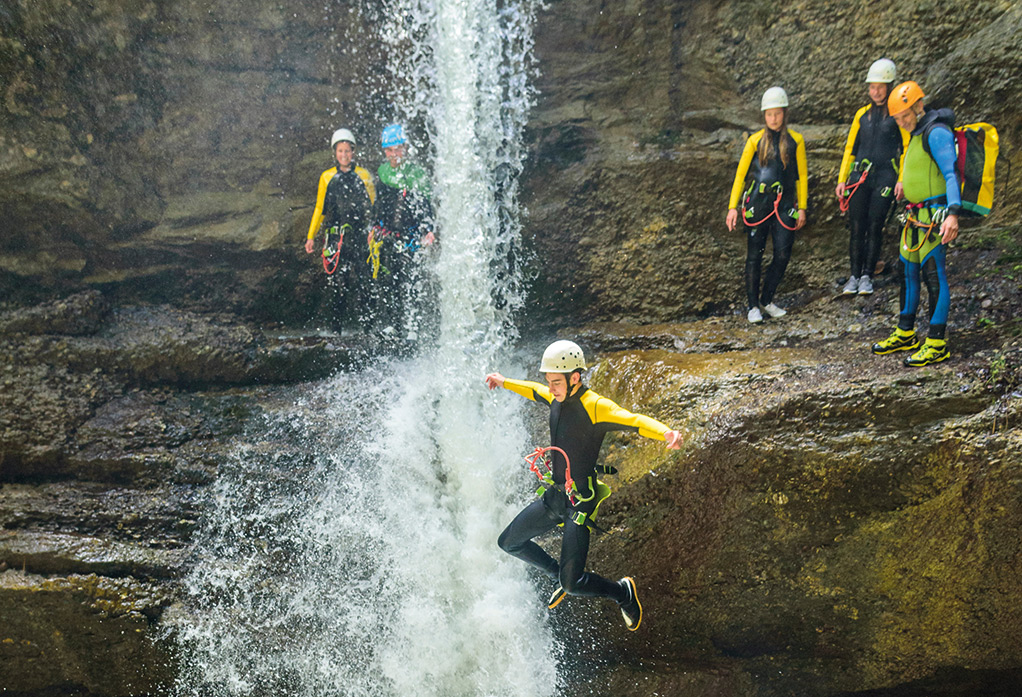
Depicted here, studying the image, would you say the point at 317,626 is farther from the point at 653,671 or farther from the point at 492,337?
the point at 492,337

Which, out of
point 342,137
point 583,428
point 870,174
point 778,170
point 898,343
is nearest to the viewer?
point 583,428

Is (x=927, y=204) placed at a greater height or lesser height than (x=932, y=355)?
greater

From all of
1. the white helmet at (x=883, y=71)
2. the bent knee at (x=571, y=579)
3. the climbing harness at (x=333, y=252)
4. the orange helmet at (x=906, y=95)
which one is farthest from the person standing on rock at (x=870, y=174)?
the climbing harness at (x=333, y=252)

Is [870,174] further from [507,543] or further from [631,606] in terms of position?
[507,543]

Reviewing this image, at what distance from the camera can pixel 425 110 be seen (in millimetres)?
8172

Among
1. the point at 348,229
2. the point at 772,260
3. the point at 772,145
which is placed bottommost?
the point at 772,260

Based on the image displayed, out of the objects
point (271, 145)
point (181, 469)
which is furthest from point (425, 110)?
point (181, 469)

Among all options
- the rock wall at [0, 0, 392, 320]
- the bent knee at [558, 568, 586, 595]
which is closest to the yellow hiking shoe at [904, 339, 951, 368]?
the bent knee at [558, 568, 586, 595]

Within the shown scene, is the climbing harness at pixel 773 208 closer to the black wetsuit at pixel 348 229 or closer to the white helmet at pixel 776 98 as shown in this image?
the white helmet at pixel 776 98

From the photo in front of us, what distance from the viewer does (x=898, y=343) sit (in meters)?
5.01

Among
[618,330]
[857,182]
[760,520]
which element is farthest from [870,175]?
[760,520]

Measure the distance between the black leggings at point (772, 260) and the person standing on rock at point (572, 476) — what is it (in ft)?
9.39

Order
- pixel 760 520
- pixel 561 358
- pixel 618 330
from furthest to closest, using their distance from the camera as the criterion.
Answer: pixel 618 330
pixel 760 520
pixel 561 358

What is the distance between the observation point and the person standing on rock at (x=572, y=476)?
161 inches
